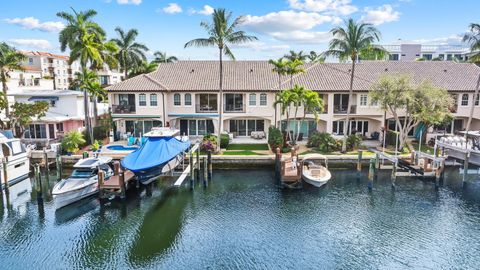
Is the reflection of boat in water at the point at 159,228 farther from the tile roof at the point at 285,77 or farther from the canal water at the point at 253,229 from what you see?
the tile roof at the point at 285,77

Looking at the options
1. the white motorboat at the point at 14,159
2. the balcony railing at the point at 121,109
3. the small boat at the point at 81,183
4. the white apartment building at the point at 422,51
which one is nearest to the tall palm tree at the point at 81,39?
the balcony railing at the point at 121,109

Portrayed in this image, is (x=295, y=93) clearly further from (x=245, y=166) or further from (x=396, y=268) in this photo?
(x=396, y=268)

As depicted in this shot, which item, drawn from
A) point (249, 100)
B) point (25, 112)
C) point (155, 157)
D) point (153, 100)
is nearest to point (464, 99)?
point (249, 100)

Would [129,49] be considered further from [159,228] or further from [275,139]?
[159,228]

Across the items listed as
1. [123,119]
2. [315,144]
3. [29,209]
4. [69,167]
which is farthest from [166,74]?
[29,209]

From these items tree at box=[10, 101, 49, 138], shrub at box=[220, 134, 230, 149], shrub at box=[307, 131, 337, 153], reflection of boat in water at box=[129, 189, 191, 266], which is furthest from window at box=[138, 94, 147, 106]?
shrub at box=[307, 131, 337, 153]
